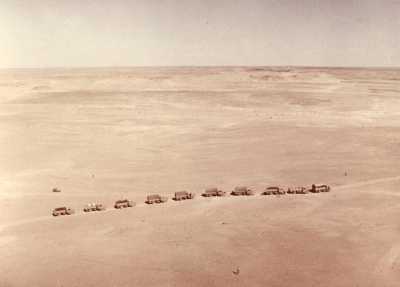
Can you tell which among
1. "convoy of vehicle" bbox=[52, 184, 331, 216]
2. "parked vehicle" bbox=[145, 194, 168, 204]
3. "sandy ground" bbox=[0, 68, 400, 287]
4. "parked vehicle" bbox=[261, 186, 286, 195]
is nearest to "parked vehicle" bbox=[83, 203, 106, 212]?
"convoy of vehicle" bbox=[52, 184, 331, 216]

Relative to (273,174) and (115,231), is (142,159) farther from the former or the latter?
(115,231)

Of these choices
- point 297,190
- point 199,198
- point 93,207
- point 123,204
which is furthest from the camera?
point 297,190

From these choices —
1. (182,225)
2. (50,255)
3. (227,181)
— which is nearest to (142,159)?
(227,181)

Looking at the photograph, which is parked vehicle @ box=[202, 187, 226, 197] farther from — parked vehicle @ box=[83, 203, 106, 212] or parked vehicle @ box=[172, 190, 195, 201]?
parked vehicle @ box=[83, 203, 106, 212]

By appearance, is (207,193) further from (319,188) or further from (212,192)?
(319,188)

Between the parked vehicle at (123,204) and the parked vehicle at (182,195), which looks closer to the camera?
the parked vehicle at (123,204)

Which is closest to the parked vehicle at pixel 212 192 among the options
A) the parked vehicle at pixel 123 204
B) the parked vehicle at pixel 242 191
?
the parked vehicle at pixel 242 191

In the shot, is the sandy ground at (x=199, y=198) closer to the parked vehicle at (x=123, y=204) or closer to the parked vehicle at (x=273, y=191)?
the parked vehicle at (x=123, y=204)

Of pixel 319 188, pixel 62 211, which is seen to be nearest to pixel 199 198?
pixel 319 188

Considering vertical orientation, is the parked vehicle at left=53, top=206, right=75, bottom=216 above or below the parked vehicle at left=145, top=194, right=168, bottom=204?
below
